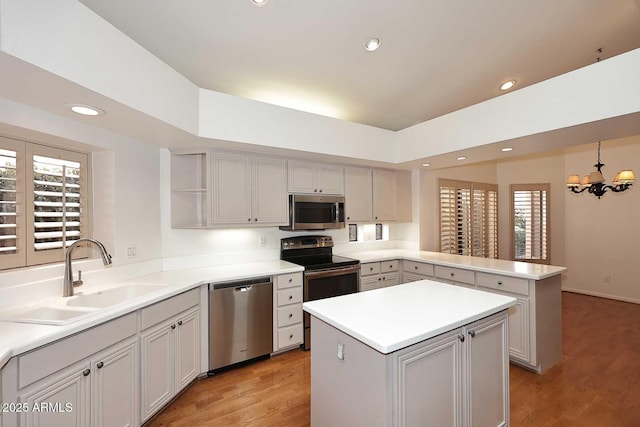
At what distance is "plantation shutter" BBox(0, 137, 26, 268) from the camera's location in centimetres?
187

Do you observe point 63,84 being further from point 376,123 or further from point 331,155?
point 376,123

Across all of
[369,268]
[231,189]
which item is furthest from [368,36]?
[369,268]

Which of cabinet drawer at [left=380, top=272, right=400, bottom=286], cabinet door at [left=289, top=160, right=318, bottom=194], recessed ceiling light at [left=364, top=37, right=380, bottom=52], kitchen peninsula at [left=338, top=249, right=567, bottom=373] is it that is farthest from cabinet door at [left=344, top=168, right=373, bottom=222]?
recessed ceiling light at [left=364, top=37, right=380, bottom=52]

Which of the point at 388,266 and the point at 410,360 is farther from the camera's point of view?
the point at 388,266

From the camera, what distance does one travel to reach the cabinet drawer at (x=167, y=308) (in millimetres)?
1997

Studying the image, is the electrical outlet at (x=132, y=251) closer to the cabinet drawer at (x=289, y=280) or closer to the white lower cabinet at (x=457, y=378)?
the cabinet drawer at (x=289, y=280)

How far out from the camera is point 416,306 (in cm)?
178

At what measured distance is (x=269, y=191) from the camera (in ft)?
10.5

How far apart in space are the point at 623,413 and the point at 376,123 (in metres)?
3.73

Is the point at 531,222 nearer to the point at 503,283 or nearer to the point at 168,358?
the point at 503,283

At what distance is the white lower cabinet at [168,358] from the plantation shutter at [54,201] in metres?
0.96

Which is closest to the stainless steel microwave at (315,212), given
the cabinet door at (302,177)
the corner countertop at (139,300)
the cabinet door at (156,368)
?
the cabinet door at (302,177)

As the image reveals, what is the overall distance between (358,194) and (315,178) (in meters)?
0.73

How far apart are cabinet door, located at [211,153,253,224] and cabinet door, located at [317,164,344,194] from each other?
94 cm
